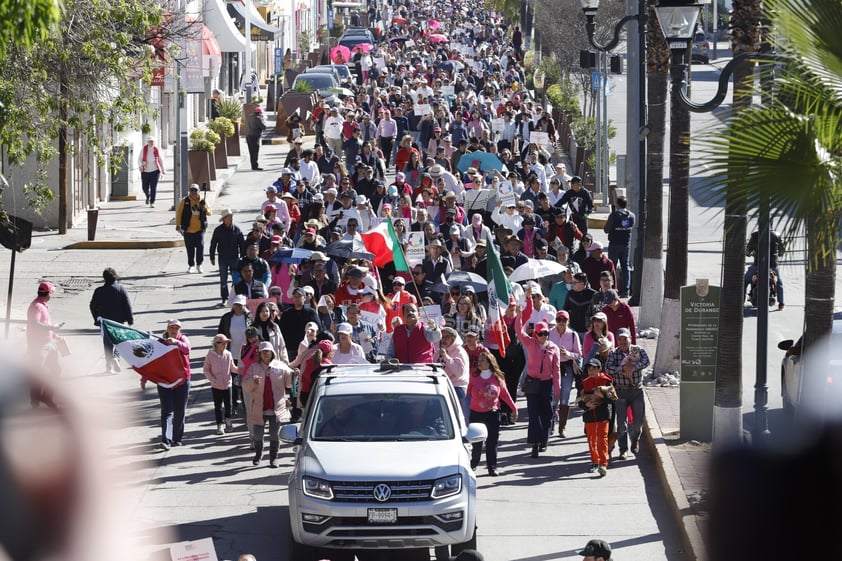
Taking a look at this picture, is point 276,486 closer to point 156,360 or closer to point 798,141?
point 156,360

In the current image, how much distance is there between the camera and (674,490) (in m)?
14.4

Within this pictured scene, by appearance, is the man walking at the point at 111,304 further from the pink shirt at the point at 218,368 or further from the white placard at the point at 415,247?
the white placard at the point at 415,247

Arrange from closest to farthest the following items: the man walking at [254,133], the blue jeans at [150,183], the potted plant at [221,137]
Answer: the blue jeans at [150,183] < the man walking at [254,133] < the potted plant at [221,137]

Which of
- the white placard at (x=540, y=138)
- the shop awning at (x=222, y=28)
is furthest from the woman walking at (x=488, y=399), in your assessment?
the shop awning at (x=222, y=28)

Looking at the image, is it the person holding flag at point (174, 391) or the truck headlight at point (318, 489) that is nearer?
the truck headlight at point (318, 489)

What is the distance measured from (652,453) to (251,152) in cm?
2857

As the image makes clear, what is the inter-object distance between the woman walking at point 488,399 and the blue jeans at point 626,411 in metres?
1.29

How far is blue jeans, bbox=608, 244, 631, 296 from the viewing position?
24.5 metres

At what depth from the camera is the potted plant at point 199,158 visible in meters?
37.6

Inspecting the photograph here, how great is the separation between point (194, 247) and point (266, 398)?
37.7 ft

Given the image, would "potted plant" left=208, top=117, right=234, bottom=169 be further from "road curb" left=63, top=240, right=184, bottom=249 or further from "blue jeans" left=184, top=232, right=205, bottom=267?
"blue jeans" left=184, top=232, right=205, bottom=267

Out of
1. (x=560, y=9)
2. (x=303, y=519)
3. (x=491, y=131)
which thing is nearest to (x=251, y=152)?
(x=491, y=131)

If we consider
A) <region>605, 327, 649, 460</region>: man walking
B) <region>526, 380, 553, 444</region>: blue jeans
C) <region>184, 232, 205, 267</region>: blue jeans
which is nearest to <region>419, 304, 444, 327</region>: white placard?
<region>526, 380, 553, 444</region>: blue jeans

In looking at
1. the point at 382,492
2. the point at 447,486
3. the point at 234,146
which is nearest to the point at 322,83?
the point at 234,146
